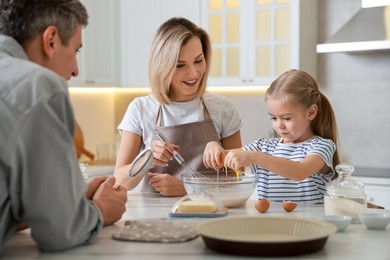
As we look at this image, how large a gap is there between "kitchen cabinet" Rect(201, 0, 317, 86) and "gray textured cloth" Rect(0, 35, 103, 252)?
301 centimetres

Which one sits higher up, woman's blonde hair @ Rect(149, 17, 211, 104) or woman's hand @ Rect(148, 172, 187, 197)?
woman's blonde hair @ Rect(149, 17, 211, 104)

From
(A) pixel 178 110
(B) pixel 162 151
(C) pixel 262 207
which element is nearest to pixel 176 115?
(A) pixel 178 110

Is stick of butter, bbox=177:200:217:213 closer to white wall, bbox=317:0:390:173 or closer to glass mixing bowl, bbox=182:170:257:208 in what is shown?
Answer: glass mixing bowl, bbox=182:170:257:208

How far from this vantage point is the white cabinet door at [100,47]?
15.4 ft

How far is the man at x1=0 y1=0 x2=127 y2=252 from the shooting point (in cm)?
135

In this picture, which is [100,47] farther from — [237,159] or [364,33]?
[237,159]

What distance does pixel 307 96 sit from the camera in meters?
2.43

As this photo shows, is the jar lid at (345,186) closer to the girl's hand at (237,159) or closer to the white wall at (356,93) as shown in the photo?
the girl's hand at (237,159)

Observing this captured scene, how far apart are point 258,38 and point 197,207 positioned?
106 inches

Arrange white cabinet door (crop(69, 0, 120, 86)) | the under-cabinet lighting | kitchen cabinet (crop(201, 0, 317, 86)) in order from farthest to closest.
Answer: the under-cabinet lighting → white cabinet door (crop(69, 0, 120, 86)) → kitchen cabinet (crop(201, 0, 317, 86))

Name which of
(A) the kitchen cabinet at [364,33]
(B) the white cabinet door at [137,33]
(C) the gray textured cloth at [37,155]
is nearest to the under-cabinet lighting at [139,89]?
(B) the white cabinet door at [137,33]

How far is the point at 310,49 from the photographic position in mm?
4398

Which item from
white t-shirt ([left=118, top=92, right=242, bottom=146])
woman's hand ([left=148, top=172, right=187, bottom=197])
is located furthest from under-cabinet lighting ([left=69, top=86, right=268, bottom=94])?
woman's hand ([left=148, top=172, right=187, bottom=197])

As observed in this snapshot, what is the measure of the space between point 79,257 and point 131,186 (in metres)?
1.12
